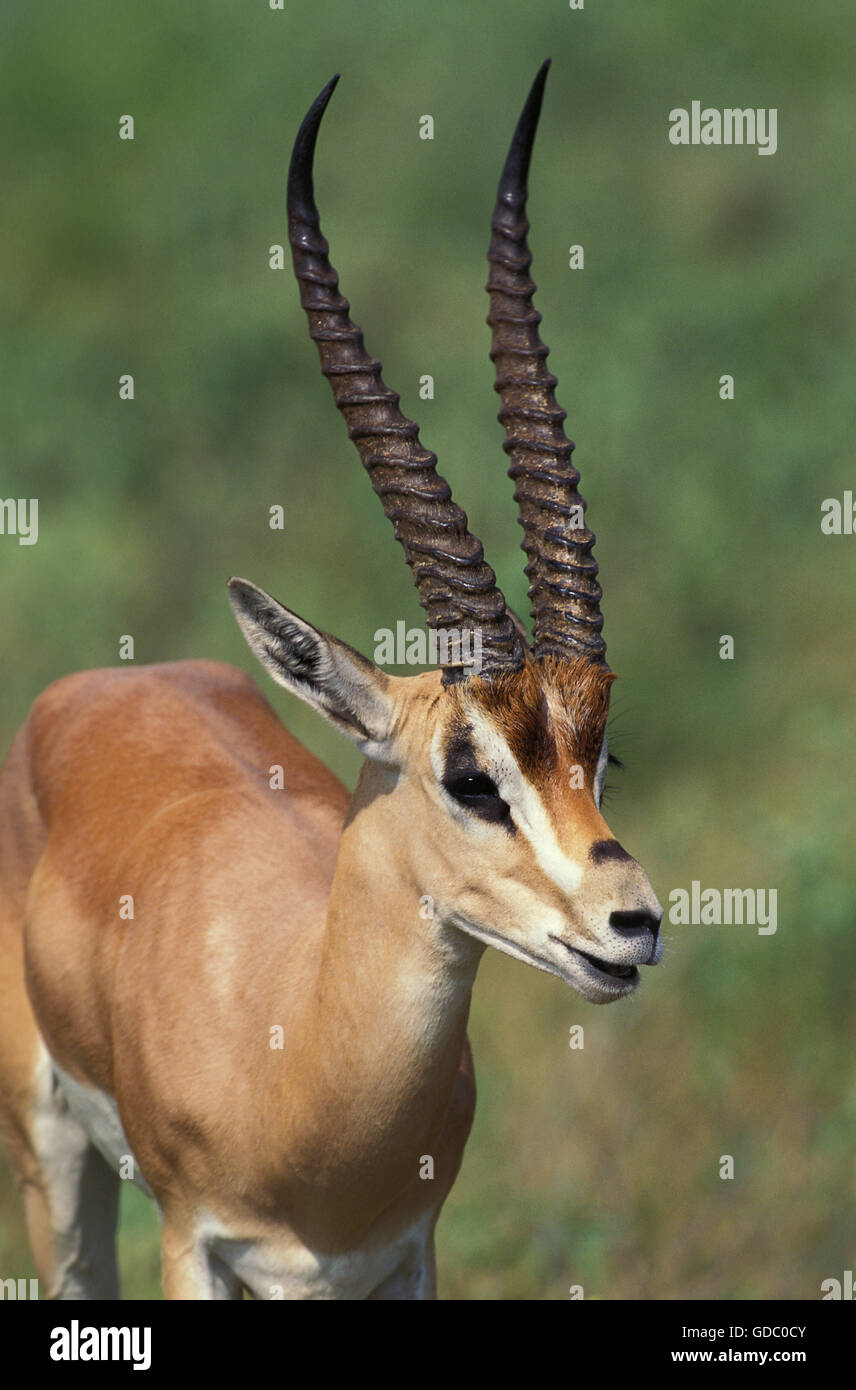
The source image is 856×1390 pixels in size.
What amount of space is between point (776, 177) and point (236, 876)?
37.6 feet

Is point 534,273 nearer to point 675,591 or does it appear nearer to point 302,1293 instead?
point 675,591

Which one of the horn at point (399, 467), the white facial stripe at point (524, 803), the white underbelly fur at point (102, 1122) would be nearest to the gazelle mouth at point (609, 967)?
the white facial stripe at point (524, 803)

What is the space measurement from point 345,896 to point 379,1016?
1.04 ft

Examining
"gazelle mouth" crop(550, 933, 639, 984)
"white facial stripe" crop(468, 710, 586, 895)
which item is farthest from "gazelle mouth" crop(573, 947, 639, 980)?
"white facial stripe" crop(468, 710, 586, 895)

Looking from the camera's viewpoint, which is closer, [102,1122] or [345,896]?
[345,896]

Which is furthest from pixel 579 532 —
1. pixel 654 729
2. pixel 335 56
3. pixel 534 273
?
pixel 335 56

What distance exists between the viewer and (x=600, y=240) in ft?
48.6

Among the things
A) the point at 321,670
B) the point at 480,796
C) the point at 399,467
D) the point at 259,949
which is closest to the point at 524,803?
the point at 480,796

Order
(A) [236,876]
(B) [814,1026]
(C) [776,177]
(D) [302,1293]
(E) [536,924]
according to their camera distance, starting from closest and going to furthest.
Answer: (E) [536,924]
(D) [302,1293]
(A) [236,876]
(B) [814,1026]
(C) [776,177]

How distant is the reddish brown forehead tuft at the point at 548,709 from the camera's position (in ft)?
14.3

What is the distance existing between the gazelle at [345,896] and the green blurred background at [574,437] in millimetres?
1614

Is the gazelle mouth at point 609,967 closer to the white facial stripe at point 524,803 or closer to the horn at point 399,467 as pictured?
the white facial stripe at point 524,803

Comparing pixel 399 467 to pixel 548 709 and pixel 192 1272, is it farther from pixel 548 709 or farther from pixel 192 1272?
pixel 192 1272

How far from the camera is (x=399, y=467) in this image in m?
4.68
